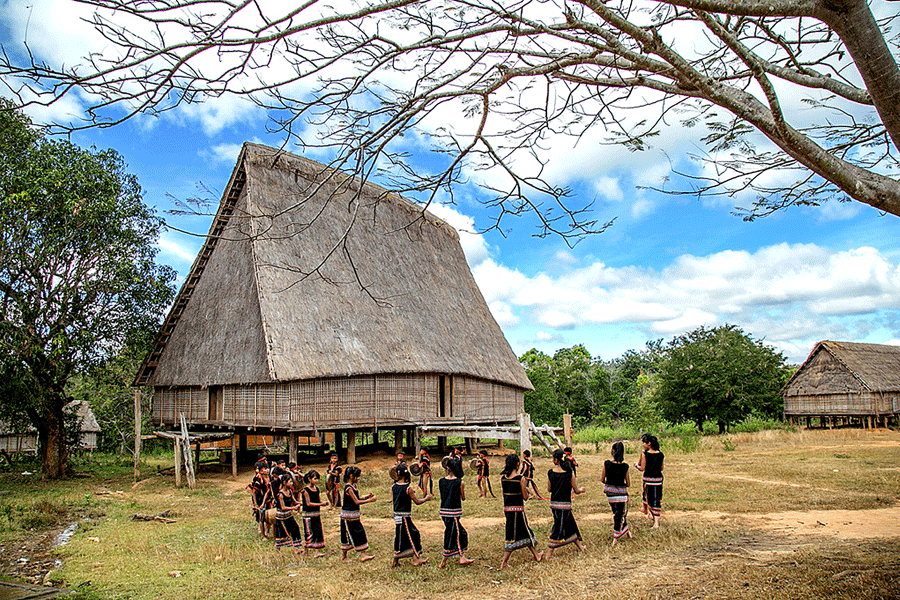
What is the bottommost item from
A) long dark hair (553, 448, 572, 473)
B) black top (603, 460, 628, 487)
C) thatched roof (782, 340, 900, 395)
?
black top (603, 460, 628, 487)

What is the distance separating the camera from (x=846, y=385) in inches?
1149

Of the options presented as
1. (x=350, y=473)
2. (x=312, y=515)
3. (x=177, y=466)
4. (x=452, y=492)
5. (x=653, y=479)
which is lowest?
(x=177, y=466)

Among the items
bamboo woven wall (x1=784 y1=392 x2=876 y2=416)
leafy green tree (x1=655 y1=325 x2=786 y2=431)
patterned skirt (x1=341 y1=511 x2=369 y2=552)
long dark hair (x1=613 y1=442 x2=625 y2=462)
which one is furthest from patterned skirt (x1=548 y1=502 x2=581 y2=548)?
bamboo woven wall (x1=784 y1=392 x2=876 y2=416)

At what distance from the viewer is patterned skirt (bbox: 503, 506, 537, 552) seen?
6.78m

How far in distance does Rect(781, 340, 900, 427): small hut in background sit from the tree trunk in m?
31.1

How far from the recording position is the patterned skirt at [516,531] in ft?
22.2

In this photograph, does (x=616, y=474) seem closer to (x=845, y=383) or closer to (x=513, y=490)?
(x=513, y=490)

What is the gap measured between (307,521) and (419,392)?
395 inches

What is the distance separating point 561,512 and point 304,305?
11.4 meters

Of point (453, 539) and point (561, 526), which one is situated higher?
point (561, 526)

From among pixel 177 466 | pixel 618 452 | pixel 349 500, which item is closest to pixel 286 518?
pixel 349 500

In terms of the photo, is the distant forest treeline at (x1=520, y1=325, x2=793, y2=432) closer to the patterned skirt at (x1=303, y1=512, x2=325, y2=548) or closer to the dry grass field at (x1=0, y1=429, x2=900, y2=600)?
the dry grass field at (x1=0, y1=429, x2=900, y2=600)

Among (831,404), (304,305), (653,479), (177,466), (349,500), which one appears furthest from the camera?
(831,404)

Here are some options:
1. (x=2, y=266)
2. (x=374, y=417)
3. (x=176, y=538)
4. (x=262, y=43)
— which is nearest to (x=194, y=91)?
(x=262, y=43)
